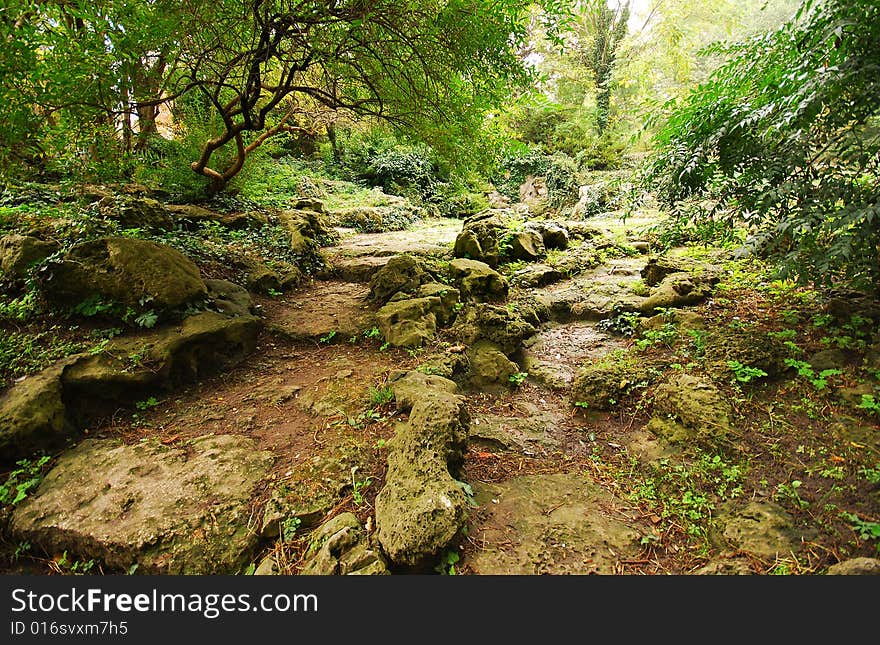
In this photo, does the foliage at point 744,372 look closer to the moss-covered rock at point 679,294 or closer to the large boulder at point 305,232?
the moss-covered rock at point 679,294

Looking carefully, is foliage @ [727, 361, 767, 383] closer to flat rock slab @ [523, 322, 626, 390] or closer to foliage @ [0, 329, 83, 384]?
flat rock slab @ [523, 322, 626, 390]

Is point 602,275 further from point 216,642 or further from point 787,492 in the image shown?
point 216,642

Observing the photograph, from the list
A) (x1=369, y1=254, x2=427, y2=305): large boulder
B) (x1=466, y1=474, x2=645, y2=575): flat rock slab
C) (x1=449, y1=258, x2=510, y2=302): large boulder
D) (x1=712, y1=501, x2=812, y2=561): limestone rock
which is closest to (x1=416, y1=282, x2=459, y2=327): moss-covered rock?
(x1=369, y1=254, x2=427, y2=305): large boulder

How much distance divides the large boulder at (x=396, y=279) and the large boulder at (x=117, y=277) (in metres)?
2.29

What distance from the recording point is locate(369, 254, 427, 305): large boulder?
17.7 ft

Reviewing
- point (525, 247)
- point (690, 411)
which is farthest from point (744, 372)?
point (525, 247)

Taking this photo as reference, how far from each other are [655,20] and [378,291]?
20.1 metres

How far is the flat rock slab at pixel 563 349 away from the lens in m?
4.07

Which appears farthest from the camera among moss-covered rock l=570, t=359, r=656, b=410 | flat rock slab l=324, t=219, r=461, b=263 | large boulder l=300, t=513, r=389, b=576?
flat rock slab l=324, t=219, r=461, b=263

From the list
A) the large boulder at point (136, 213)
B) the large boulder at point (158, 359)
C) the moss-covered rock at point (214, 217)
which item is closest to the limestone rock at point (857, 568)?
the large boulder at point (158, 359)

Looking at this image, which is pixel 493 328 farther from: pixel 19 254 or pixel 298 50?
pixel 19 254

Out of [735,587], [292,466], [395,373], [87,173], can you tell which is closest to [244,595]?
[292,466]

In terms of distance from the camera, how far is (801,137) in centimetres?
299

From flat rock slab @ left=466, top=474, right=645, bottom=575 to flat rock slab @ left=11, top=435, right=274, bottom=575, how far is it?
4.50ft
